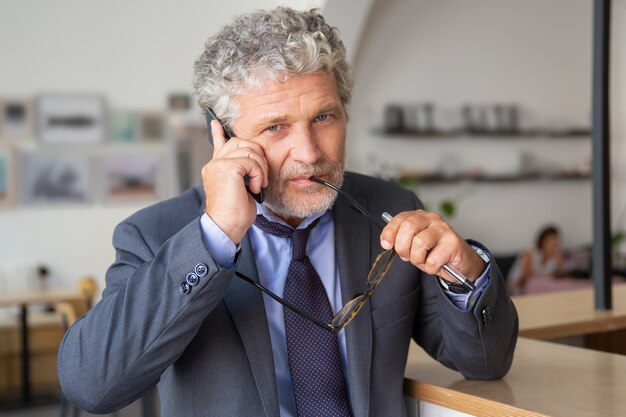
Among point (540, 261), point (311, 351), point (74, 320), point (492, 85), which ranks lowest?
point (540, 261)

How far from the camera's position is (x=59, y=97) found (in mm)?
7676

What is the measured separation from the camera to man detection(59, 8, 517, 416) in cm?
150

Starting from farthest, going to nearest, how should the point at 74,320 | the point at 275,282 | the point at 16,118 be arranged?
the point at 16,118 → the point at 74,320 → the point at 275,282

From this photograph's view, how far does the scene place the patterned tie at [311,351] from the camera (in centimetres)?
166

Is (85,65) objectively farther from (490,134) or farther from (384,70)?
(490,134)

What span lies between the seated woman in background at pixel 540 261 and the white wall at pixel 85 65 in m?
3.60

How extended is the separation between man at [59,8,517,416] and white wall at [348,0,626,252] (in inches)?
260

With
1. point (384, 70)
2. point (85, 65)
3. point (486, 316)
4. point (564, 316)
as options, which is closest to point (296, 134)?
point (486, 316)

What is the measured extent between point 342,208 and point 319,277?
0.17 meters

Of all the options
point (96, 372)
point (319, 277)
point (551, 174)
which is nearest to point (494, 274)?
point (319, 277)

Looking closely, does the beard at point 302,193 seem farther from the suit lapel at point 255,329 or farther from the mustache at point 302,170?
the suit lapel at point 255,329

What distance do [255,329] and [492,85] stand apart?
8072 mm

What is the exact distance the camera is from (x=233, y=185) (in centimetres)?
151

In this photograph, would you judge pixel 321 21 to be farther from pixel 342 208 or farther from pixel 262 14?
pixel 342 208
